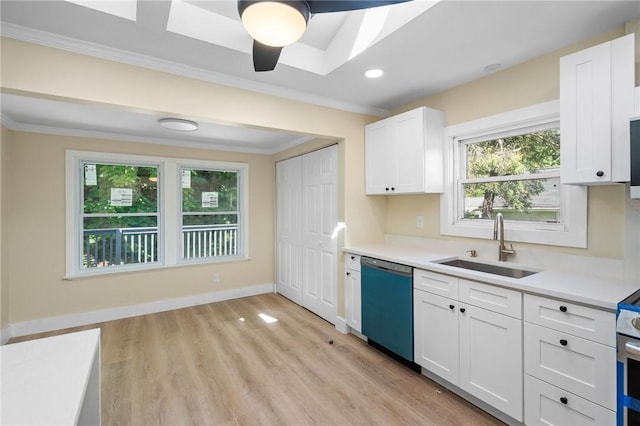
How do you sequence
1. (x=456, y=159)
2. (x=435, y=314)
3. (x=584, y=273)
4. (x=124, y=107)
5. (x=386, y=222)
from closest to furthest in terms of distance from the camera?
(x=584, y=273), (x=124, y=107), (x=435, y=314), (x=456, y=159), (x=386, y=222)

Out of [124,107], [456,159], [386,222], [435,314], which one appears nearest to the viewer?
[124,107]

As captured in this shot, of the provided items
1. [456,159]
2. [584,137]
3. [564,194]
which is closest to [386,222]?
[456,159]

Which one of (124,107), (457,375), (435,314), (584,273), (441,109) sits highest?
(441,109)

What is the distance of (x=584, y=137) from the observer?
1.80m

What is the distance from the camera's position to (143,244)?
4254mm

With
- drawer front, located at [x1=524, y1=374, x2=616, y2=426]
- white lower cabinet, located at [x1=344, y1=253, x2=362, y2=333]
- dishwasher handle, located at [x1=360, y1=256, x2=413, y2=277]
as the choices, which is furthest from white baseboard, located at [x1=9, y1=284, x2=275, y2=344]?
drawer front, located at [x1=524, y1=374, x2=616, y2=426]

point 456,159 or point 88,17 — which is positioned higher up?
point 88,17

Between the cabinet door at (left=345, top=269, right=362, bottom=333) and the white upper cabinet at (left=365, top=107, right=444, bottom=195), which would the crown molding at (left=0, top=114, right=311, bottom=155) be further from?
the cabinet door at (left=345, top=269, right=362, bottom=333)

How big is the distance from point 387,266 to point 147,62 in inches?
99.8

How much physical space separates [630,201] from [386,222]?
2.13 metres

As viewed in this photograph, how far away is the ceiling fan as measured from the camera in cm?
115

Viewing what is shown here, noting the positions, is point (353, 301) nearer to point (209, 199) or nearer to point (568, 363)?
point (568, 363)

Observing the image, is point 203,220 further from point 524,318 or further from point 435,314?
point 524,318

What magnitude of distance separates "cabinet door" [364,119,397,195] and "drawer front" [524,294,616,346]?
5.38ft
